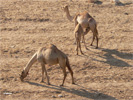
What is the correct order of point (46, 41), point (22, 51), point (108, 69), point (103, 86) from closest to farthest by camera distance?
1. point (103, 86)
2. point (108, 69)
3. point (22, 51)
4. point (46, 41)

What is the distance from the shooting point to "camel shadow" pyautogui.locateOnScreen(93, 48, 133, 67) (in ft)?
44.8

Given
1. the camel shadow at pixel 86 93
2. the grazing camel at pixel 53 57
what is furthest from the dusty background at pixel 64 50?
the grazing camel at pixel 53 57

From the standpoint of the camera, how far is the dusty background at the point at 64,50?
11516mm

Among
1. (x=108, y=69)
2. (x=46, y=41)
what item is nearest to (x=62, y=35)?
(x=46, y=41)

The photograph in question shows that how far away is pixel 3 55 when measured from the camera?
14.0 metres

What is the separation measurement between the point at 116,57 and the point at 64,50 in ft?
8.00

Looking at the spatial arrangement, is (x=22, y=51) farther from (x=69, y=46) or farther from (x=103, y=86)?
(x=103, y=86)

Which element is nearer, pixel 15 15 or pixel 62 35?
pixel 62 35

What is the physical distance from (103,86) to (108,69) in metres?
1.44

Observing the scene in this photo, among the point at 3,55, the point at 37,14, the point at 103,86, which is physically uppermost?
the point at 37,14

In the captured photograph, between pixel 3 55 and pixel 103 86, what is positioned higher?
pixel 3 55

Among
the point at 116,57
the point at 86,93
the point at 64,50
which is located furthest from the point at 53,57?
the point at 116,57

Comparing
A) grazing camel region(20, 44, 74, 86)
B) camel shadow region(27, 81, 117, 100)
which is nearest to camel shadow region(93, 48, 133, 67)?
camel shadow region(27, 81, 117, 100)

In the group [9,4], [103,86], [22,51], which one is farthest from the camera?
[9,4]
